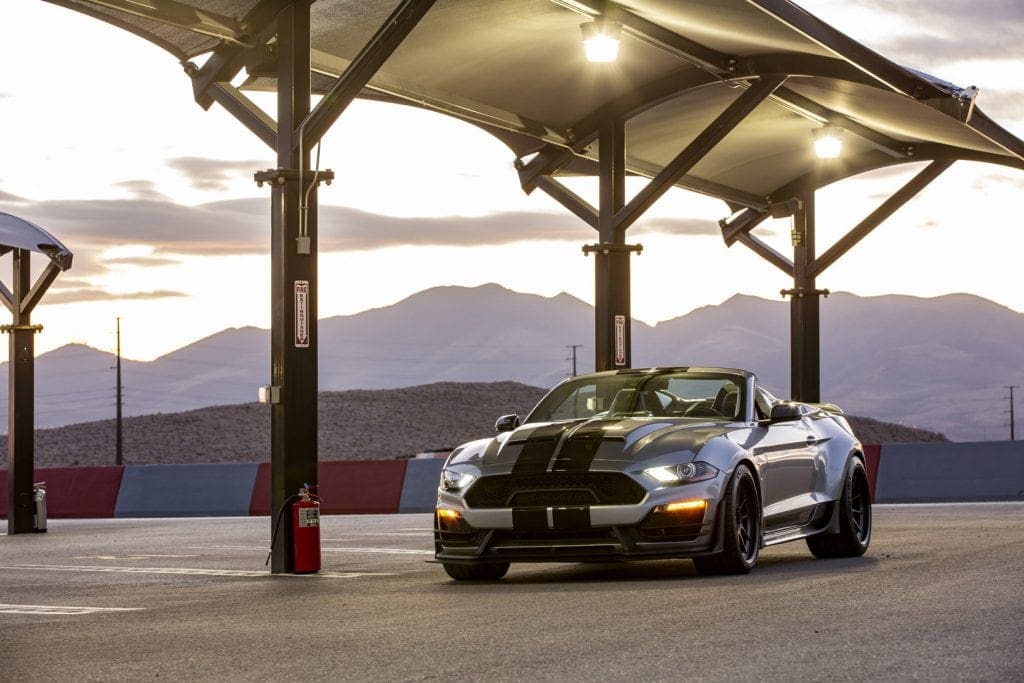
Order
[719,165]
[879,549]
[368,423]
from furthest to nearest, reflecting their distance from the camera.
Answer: [368,423], [719,165], [879,549]

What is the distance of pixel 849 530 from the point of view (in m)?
12.9

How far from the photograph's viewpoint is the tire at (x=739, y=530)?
10969 mm

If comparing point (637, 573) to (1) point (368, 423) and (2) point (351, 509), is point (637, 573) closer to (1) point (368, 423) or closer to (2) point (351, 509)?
(2) point (351, 509)

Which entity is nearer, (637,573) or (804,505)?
(637,573)

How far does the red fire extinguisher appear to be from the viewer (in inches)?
517

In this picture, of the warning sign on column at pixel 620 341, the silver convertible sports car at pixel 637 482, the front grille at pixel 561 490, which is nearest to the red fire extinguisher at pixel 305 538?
the silver convertible sports car at pixel 637 482

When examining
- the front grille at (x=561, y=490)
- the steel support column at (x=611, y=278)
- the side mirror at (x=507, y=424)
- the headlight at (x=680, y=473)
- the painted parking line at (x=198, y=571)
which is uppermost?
the steel support column at (x=611, y=278)

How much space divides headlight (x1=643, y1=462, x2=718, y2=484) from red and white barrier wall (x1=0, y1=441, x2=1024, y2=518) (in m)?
13.3

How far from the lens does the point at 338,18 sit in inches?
634

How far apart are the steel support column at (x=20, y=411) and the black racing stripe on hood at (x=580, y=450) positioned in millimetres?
12453

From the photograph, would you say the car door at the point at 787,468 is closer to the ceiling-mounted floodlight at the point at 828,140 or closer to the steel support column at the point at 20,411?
the ceiling-mounted floodlight at the point at 828,140

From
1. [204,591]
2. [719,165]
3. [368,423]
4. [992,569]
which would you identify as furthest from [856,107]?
[368,423]

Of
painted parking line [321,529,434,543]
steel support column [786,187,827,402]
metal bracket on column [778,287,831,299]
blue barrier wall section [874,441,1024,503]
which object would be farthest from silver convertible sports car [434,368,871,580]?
metal bracket on column [778,287,831,299]

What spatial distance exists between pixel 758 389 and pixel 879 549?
2114 millimetres
